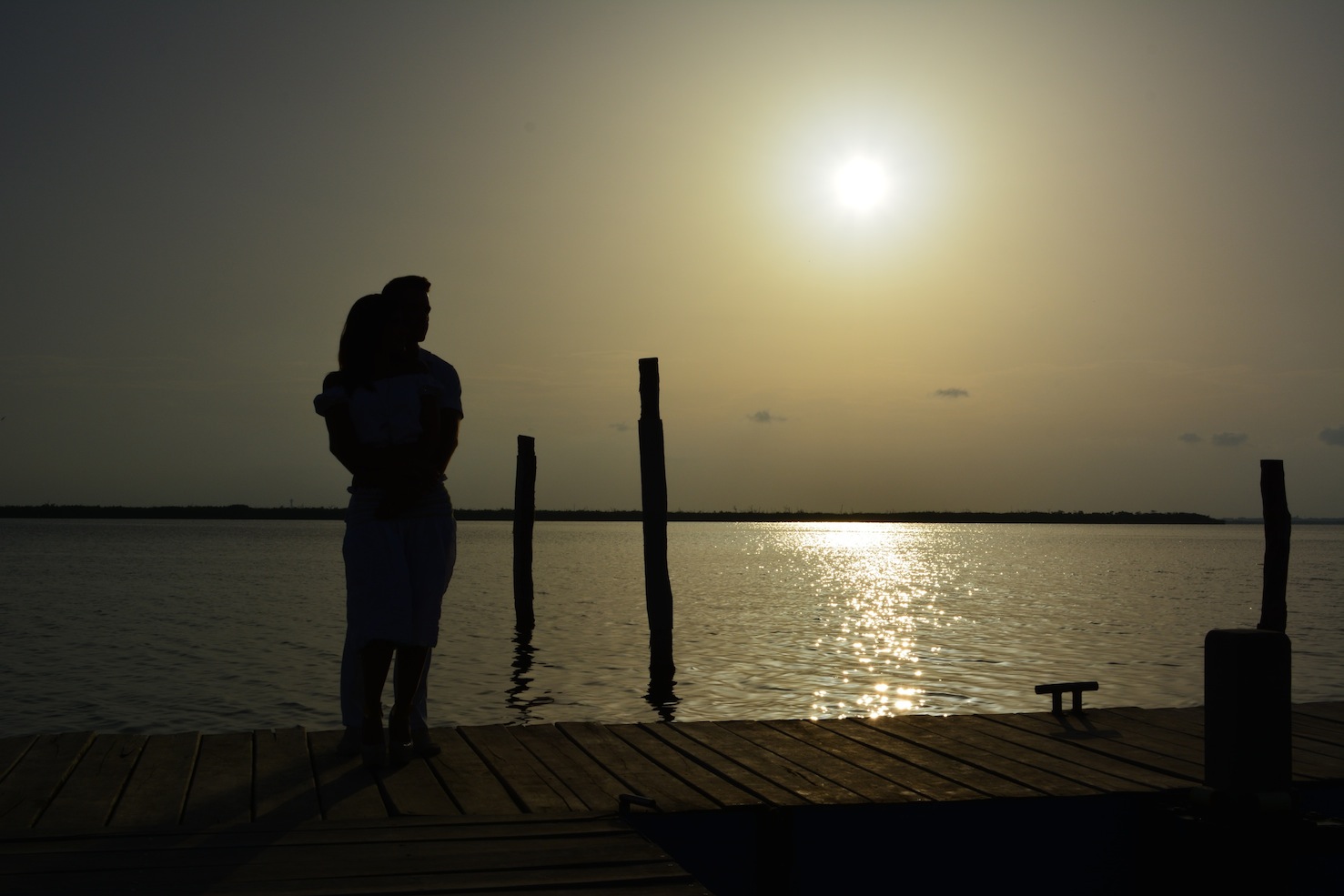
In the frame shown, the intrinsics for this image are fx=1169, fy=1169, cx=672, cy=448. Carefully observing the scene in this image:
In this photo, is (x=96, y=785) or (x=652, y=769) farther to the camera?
(x=652, y=769)

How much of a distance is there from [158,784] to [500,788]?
1485mm

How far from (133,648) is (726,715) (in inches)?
460

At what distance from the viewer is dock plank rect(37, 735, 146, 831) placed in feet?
14.5

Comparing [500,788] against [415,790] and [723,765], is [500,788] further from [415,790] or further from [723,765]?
[723,765]

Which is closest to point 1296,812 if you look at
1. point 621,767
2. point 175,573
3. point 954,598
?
point 621,767

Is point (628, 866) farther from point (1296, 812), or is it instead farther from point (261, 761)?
point (261, 761)

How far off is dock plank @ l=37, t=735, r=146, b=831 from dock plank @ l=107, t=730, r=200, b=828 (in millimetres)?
44

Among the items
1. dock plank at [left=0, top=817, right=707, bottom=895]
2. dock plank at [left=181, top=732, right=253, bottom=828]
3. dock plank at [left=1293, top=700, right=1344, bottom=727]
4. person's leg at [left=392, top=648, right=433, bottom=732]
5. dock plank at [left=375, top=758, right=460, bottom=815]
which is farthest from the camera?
dock plank at [left=1293, top=700, right=1344, bottom=727]

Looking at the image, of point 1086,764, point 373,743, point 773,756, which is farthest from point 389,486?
point 1086,764

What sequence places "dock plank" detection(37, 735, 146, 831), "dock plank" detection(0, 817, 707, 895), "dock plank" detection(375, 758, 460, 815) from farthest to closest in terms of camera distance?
"dock plank" detection(375, 758, 460, 815) → "dock plank" detection(37, 735, 146, 831) → "dock plank" detection(0, 817, 707, 895)

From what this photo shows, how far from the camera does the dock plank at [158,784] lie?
14.8 ft

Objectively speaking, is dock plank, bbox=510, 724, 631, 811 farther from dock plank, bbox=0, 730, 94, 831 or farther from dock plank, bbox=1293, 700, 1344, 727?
dock plank, bbox=1293, 700, 1344, 727

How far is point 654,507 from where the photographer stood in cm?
1362

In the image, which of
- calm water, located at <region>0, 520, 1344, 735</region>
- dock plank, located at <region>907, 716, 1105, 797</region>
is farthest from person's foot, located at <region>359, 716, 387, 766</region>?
calm water, located at <region>0, 520, 1344, 735</region>
